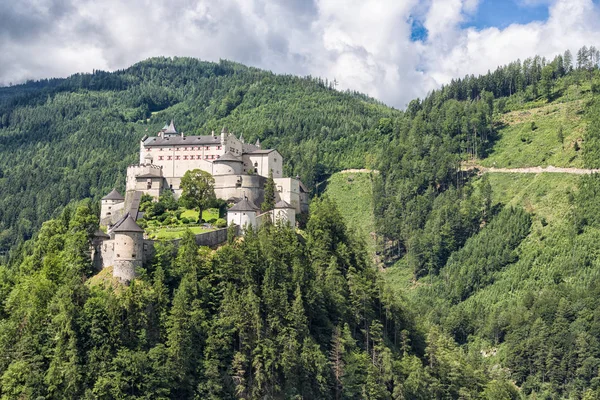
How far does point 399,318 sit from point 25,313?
4971 centimetres

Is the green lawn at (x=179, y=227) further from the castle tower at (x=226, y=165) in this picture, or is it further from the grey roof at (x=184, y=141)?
the grey roof at (x=184, y=141)

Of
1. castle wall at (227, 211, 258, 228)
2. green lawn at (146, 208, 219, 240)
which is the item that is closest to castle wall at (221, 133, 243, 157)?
green lawn at (146, 208, 219, 240)

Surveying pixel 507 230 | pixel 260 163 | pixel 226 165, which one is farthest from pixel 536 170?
pixel 226 165

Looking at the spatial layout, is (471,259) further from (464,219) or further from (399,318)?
(399,318)

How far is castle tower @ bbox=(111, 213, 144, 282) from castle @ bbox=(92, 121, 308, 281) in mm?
10383

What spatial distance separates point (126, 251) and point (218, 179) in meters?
30.6

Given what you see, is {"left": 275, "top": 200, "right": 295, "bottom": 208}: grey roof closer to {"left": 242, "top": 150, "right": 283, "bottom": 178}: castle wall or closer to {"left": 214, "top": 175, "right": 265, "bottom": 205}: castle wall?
{"left": 214, "top": 175, "right": 265, "bottom": 205}: castle wall

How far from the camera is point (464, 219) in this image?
158m

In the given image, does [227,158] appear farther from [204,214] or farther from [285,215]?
[285,215]

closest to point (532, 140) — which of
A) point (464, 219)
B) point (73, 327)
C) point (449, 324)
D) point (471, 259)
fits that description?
point (464, 219)

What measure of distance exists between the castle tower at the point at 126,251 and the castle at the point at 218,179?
34.1 ft

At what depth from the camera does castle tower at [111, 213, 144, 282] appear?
75.2 meters

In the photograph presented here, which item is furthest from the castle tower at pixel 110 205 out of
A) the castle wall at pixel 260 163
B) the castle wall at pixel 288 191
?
the castle wall at pixel 288 191

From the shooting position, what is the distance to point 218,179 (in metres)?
104
